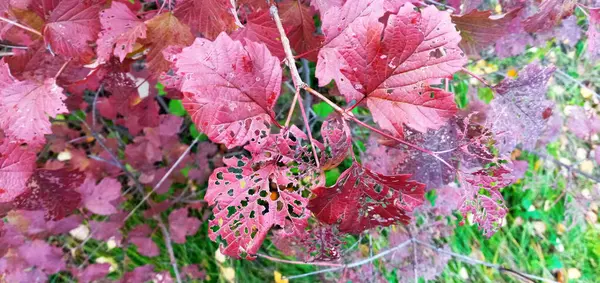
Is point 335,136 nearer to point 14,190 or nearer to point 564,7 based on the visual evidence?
point 564,7

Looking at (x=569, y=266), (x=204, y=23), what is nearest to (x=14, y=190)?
(x=204, y=23)

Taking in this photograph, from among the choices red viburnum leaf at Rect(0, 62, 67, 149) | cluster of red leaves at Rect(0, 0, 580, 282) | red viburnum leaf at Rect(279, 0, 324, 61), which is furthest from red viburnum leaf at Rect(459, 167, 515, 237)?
red viburnum leaf at Rect(0, 62, 67, 149)

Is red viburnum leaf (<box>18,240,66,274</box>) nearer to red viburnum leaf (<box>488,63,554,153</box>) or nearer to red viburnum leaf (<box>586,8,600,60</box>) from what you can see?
red viburnum leaf (<box>488,63,554,153</box>)

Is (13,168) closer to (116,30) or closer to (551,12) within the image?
(116,30)

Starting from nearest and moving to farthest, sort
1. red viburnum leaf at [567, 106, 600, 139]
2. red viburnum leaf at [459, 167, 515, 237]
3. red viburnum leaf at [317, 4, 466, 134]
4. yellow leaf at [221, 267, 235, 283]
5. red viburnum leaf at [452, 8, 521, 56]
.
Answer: red viburnum leaf at [317, 4, 466, 134]
red viburnum leaf at [459, 167, 515, 237]
red viburnum leaf at [452, 8, 521, 56]
red viburnum leaf at [567, 106, 600, 139]
yellow leaf at [221, 267, 235, 283]

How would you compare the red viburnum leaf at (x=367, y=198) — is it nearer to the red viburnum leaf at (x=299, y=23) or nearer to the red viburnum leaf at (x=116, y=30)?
the red viburnum leaf at (x=299, y=23)

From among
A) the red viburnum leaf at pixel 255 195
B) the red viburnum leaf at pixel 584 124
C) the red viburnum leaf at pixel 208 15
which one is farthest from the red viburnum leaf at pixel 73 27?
the red viburnum leaf at pixel 584 124
